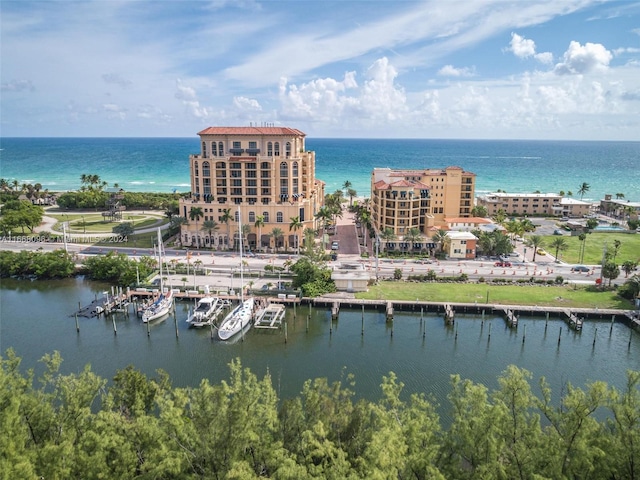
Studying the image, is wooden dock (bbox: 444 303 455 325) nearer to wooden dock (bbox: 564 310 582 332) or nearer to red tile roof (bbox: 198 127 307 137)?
wooden dock (bbox: 564 310 582 332)

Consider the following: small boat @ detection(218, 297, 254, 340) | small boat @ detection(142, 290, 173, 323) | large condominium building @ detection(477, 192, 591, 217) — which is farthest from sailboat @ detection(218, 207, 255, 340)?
large condominium building @ detection(477, 192, 591, 217)

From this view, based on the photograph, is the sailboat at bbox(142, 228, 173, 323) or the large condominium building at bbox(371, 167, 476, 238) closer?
the sailboat at bbox(142, 228, 173, 323)

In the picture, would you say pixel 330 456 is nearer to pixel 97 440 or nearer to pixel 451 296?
pixel 97 440

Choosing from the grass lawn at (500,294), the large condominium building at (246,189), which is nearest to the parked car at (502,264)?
the grass lawn at (500,294)

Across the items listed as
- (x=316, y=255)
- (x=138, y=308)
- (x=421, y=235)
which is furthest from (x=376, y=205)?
(x=138, y=308)

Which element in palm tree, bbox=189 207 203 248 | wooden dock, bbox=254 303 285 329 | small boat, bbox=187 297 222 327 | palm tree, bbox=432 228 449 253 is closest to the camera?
small boat, bbox=187 297 222 327

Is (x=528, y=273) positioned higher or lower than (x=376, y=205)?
lower

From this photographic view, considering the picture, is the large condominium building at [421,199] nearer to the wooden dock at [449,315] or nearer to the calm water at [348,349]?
the wooden dock at [449,315]

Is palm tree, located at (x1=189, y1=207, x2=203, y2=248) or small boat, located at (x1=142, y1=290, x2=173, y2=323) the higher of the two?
palm tree, located at (x1=189, y1=207, x2=203, y2=248)
